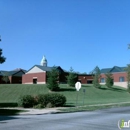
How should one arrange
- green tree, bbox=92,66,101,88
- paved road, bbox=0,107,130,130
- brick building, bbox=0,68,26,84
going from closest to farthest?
paved road, bbox=0,107,130,130, green tree, bbox=92,66,101,88, brick building, bbox=0,68,26,84

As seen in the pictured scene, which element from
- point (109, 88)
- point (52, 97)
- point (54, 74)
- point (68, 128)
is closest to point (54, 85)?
point (54, 74)

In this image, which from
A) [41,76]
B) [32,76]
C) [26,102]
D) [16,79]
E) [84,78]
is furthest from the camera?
[16,79]

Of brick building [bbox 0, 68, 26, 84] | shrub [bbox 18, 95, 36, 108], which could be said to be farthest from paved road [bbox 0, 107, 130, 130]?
brick building [bbox 0, 68, 26, 84]

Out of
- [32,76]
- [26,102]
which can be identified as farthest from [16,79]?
[26,102]

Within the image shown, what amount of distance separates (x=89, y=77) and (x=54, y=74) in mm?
31081

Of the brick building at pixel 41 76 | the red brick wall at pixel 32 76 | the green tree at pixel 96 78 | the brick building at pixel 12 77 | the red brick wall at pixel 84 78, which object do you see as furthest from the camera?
the brick building at pixel 12 77

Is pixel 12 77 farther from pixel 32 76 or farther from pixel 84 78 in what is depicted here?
pixel 84 78

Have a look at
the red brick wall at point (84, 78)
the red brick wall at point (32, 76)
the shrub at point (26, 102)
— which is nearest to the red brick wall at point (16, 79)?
the red brick wall at point (32, 76)

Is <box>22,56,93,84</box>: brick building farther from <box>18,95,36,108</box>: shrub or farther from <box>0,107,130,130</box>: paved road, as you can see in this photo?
<box>0,107,130,130</box>: paved road

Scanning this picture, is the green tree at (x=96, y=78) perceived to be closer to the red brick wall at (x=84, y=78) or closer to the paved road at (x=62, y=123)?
the red brick wall at (x=84, y=78)

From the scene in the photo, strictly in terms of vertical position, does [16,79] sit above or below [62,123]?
above

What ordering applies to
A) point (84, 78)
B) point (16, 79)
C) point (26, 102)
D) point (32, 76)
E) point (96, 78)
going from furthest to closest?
point (16, 79), point (84, 78), point (32, 76), point (96, 78), point (26, 102)

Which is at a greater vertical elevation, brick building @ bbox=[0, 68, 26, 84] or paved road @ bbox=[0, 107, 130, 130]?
brick building @ bbox=[0, 68, 26, 84]

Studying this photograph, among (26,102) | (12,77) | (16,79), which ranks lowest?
(26,102)
